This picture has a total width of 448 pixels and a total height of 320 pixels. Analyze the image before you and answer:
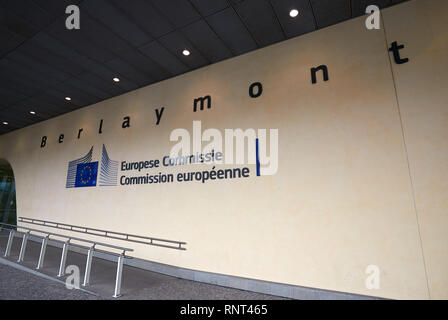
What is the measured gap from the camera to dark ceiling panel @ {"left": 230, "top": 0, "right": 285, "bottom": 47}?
3.08m

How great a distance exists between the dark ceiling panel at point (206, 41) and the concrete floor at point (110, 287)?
3.96m

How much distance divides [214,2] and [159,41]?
1.25 metres

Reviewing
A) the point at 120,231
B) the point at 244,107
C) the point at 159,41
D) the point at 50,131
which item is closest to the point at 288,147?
the point at 244,107

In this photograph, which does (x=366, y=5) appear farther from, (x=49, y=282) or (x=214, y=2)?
(x=49, y=282)

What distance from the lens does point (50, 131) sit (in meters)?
7.02

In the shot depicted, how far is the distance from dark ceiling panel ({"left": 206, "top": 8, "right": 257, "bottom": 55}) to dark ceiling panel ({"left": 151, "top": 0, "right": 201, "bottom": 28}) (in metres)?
0.26

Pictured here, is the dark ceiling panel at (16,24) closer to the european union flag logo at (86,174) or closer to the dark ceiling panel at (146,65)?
the dark ceiling panel at (146,65)

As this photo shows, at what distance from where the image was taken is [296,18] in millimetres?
3238

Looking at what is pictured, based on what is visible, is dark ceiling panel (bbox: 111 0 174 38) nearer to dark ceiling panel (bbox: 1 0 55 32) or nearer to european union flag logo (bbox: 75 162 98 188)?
dark ceiling panel (bbox: 1 0 55 32)

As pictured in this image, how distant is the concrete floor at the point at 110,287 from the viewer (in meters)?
2.78

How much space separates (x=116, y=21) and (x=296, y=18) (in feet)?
9.14

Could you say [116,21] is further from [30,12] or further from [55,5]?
[30,12]

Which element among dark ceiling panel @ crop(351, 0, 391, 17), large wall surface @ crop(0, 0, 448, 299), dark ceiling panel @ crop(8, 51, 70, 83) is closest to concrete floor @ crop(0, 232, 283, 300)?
large wall surface @ crop(0, 0, 448, 299)

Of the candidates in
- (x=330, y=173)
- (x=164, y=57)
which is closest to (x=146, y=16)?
(x=164, y=57)
